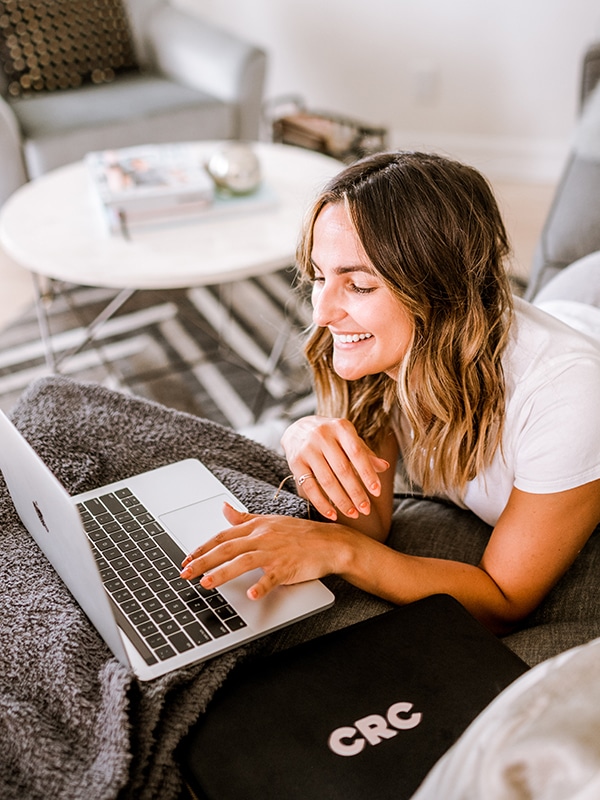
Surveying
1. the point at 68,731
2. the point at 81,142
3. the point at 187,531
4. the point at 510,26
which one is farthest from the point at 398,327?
the point at 510,26

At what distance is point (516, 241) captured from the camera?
313 cm

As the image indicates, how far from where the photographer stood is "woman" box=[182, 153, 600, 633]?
3.29 feet

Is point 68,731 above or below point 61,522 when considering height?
below

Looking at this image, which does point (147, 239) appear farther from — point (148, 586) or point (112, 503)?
point (148, 586)

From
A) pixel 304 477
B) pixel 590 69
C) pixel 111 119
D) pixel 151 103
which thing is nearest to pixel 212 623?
pixel 304 477

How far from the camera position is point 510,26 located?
11.0ft

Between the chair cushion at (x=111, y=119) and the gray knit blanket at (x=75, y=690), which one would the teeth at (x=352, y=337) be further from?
the chair cushion at (x=111, y=119)

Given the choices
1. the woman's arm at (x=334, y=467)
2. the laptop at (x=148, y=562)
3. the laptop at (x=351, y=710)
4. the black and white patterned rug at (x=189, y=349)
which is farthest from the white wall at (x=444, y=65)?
the laptop at (x=351, y=710)

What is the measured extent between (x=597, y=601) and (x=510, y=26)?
2878 millimetres

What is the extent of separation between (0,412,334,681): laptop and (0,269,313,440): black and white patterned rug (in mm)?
949

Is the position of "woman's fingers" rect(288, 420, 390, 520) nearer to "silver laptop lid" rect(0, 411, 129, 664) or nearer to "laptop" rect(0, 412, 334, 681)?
"laptop" rect(0, 412, 334, 681)

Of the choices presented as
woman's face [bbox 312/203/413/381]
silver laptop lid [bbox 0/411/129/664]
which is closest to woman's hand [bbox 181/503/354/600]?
silver laptop lid [bbox 0/411/129/664]

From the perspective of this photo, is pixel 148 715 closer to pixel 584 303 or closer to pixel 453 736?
pixel 453 736

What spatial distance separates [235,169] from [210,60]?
3.85 feet
